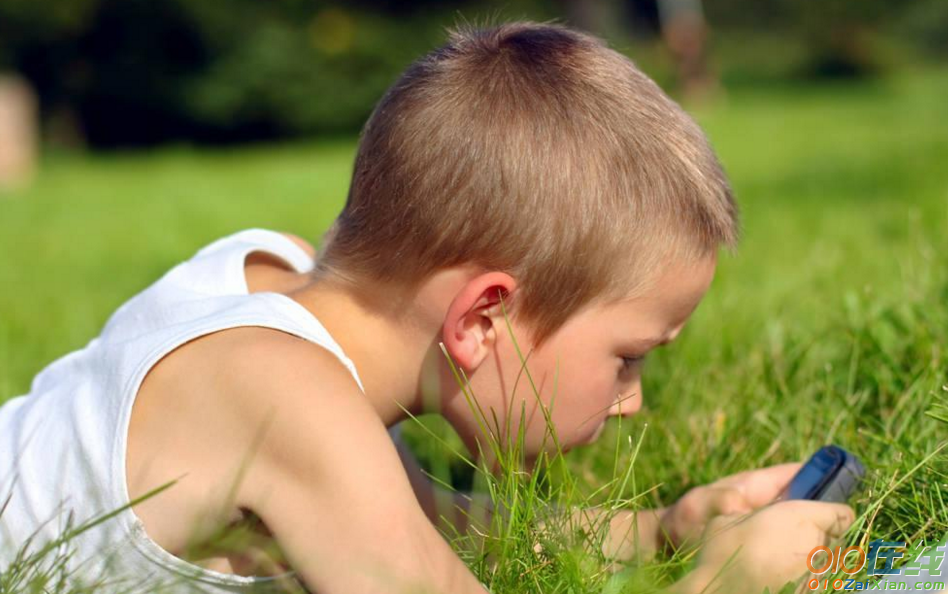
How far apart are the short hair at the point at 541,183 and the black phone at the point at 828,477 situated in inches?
14.5

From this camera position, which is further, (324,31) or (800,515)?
(324,31)

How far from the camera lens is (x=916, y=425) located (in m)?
1.84

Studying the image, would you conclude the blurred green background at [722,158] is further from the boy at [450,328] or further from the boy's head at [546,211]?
the boy's head at [546,211]

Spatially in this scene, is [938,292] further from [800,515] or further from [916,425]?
[800,515]

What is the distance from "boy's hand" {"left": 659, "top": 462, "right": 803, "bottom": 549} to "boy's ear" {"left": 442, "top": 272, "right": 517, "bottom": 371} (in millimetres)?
449

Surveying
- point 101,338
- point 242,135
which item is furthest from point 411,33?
point 101,338

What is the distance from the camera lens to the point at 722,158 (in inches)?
297

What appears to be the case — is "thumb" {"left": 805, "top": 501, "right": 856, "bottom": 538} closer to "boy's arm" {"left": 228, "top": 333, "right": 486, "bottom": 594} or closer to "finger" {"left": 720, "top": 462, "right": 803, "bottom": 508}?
"finger" {"left": 720, "top": 462, "right": 803, "bottom": 508}

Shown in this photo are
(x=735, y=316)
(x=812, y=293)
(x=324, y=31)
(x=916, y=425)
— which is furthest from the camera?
(x=324, y=31)

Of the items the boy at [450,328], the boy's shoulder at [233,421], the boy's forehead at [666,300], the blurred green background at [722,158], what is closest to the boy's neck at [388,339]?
the boy at [450,328]

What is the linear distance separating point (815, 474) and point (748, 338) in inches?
31.7

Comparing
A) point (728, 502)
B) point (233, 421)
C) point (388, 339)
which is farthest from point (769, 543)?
point (233, 421)

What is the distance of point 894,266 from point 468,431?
182 centimetres

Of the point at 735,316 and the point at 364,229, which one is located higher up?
the point at 364,229
